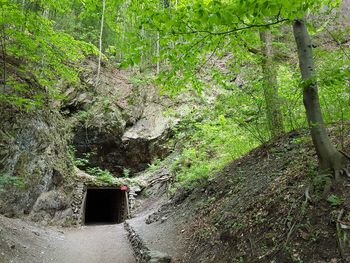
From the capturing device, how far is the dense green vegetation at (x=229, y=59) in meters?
3.65

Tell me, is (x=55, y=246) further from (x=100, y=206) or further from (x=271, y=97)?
(x=100, y=206)

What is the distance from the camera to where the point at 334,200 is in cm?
374

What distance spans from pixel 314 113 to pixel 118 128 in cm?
1428

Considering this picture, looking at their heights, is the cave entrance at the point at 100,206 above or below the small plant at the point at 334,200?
below

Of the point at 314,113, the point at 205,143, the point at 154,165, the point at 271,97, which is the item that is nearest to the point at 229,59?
the point at 271,97

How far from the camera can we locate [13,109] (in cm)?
973

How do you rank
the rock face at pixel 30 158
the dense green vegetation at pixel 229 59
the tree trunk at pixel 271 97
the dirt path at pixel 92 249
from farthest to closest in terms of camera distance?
the rock face at pixel 30 158 < the dirt path at pixel 92 249 < the tree trunk at pixel 271 97 < the dense green vegetation at pixel 229 59

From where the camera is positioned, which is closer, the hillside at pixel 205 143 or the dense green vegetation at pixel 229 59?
the dense green vegetation at pixel 229 59

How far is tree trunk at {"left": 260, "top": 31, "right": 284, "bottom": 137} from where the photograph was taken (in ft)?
22.0

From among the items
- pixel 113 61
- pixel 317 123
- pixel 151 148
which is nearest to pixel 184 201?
pixel 317 123

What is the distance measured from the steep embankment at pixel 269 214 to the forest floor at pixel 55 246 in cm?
123

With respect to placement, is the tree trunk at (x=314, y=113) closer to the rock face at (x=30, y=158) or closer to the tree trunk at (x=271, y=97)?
the tree trunk at (x=271, y=97)

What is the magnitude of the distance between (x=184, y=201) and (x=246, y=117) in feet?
11.1

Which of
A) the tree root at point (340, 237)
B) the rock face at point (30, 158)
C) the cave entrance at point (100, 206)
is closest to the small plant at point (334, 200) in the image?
the tree root at point (340, 237)
